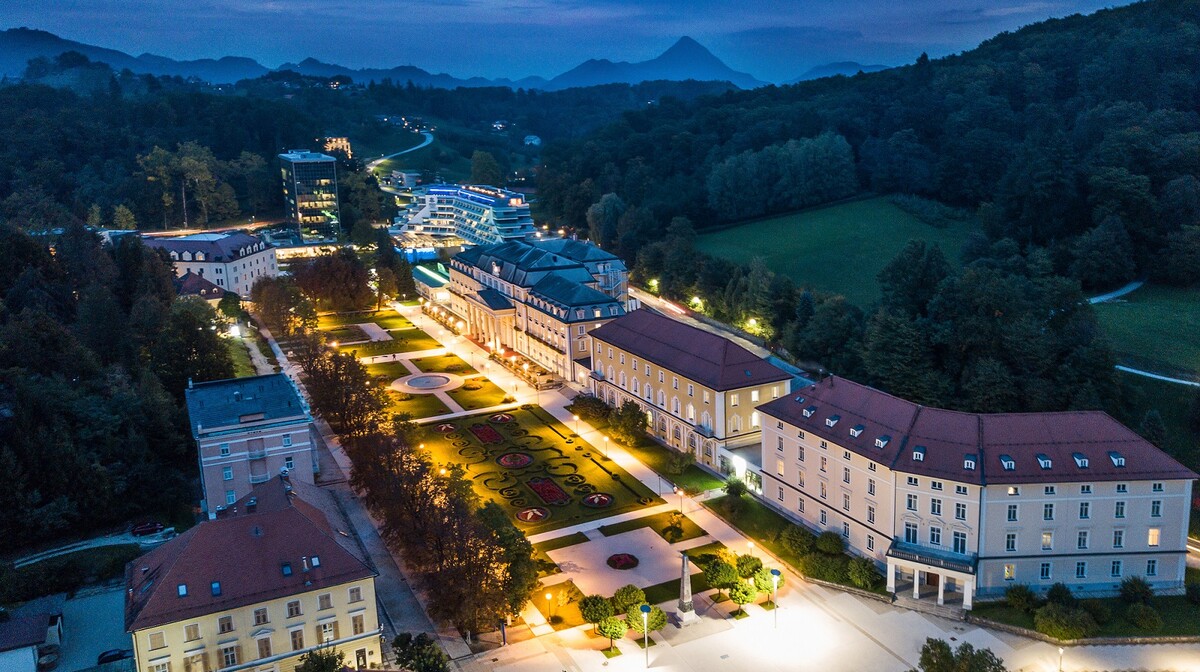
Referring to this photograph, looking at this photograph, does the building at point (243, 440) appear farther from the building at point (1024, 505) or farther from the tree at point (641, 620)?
the building at point (1024, 505)

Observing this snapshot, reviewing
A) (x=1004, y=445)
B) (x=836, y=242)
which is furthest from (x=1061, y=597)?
(x=836, y=242)

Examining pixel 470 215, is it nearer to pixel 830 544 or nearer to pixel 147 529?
pixel 147 529

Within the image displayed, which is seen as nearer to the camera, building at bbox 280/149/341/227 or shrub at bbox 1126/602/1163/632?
shrub at bbox 1126/602/1163/632

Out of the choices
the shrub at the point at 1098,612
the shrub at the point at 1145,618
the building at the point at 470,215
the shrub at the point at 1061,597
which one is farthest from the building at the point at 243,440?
the building at the point at 470,215

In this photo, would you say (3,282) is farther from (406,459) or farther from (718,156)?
(718,156)

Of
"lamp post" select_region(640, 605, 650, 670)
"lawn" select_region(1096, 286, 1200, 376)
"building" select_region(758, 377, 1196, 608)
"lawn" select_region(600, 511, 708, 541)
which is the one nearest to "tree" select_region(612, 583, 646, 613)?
"lamp post" select_region(640, 605, 650, 670)

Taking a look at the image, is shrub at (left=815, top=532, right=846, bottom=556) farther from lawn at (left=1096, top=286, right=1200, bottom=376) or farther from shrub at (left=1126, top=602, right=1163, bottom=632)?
lawn at (left=1096, top=286, right=1200, bottom=376)

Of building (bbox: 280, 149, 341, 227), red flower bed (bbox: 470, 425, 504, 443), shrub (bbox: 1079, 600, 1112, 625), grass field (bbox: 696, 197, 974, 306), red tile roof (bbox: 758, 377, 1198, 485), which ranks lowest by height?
shrub (bbox: 1079, 600, 1112, 625)
